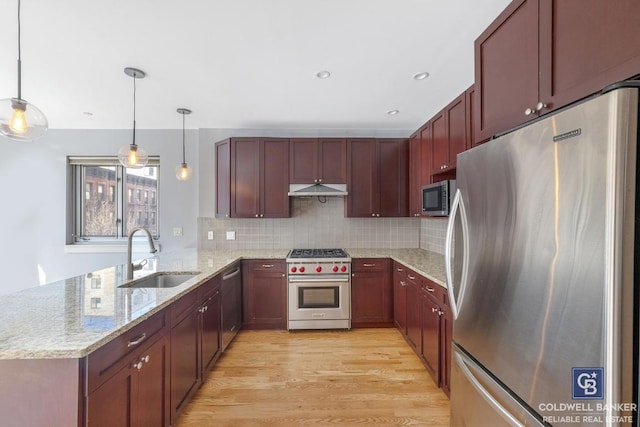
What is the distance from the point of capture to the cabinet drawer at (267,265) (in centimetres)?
322

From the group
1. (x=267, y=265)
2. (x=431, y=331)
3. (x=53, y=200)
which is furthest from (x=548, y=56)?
(x=53, y=200)

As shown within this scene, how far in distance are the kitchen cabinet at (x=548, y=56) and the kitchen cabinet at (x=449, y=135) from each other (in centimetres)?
67

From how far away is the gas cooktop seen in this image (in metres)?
3.21

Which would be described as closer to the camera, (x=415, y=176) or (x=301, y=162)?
(x=415, y=176)

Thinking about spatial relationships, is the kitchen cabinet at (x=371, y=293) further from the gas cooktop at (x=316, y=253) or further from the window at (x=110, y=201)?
the window at (x=110, y=201)

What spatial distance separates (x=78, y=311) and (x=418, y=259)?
2788 mm

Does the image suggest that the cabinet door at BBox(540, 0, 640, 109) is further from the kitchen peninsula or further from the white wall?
the white wall

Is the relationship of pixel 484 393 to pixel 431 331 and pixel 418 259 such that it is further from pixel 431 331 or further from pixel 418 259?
pixel 418 259

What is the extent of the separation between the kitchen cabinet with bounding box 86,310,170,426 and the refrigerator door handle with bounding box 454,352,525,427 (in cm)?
157

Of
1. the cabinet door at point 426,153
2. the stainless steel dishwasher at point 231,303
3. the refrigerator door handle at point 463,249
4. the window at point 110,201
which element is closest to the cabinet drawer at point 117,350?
the stainless steel dishwasher at point 231,303

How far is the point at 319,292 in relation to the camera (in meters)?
3.16

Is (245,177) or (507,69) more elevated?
(507,69)

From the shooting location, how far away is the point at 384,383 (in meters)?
2.21

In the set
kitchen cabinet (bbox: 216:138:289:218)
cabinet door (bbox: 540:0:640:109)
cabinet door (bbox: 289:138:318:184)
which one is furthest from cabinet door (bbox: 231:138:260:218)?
cabinet door (bbox: 540:0:640:109)
